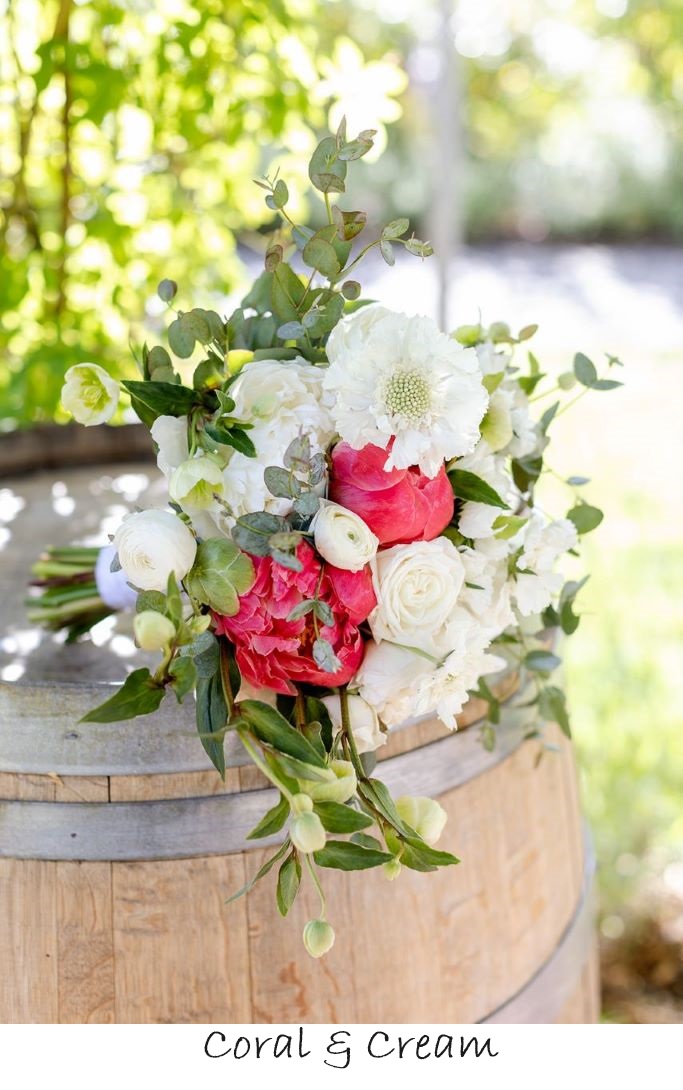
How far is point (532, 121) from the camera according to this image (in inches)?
398

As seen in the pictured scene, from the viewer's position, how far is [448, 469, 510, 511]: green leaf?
706 mm

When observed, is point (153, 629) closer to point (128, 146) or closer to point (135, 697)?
point (135, 697)

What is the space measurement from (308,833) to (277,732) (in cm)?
7

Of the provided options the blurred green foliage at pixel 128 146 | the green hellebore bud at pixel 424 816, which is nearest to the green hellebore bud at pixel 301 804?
the green hellebore bud at pixel 424 816

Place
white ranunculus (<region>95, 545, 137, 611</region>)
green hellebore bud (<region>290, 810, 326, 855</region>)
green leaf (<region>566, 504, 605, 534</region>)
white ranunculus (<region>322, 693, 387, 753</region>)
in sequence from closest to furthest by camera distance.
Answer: green hellebore bud (<region>290, 810, 326, 855</region>), white ranunculus (<region>322, 693, 387, 753</region>), green leaf (<region>566, 504, 605, 534</region>), white ranunculus (<region>95, 545, 137, 611</region>)

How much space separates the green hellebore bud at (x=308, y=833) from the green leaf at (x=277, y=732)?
39 mm

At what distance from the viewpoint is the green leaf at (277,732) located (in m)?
0.63

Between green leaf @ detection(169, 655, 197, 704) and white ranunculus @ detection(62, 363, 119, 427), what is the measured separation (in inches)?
6.9

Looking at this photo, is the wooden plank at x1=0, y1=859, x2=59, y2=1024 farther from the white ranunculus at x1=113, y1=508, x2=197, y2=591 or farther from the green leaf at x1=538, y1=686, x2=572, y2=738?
the green leaf at x1=538, y1=686, x2=572, y2=738

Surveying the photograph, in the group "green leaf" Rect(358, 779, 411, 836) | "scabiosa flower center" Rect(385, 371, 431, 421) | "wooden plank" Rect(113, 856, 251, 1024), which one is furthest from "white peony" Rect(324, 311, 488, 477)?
"wooden plank" Rect(113, 856, 251, 1024)

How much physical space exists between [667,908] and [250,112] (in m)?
1.57

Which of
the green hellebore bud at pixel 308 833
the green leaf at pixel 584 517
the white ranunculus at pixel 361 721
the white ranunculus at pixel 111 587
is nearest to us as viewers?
the green hellebore bud at pixel 308 833

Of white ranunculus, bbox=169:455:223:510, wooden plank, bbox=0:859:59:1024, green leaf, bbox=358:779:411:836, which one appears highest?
white ranunculus, bbox=169:455:223:510

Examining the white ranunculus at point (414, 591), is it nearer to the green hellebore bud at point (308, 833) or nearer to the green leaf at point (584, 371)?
the green hellebore bud at point (308, 833)
